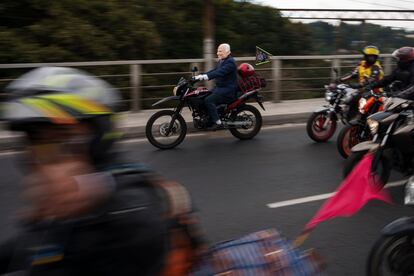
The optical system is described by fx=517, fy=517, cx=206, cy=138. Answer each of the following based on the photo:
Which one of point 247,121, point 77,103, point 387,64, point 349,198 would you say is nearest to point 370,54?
point 247,121

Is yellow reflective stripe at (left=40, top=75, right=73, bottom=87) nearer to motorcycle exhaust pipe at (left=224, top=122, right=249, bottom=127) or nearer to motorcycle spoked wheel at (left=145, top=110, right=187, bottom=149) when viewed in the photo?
motorcycle spoked wheel at (left=145, top=110, right=187, bottom=149)

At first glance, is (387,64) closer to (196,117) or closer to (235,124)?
(235,124)

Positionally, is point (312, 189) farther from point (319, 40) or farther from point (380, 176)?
point (319, 40)

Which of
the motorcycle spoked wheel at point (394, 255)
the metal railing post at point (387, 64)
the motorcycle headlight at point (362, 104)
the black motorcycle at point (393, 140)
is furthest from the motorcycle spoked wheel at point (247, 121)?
the metal railing post at point (387, 64)

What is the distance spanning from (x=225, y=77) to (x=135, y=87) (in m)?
2.57

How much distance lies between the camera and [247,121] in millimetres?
8453

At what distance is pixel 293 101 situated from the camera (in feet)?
39.5

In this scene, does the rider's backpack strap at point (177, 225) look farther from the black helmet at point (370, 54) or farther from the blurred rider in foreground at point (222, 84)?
the black helmet at point (370, 54)

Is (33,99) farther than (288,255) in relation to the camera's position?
No

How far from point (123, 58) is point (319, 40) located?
231 inches

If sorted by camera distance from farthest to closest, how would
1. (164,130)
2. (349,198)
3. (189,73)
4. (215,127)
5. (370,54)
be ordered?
(189,73) → (370,54) → (215,127) → (164,130) → (349,198)

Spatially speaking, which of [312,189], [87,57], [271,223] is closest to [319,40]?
[87,57]

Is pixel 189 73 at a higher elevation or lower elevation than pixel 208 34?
lower

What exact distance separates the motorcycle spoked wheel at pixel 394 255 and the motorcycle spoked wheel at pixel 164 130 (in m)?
5.26
